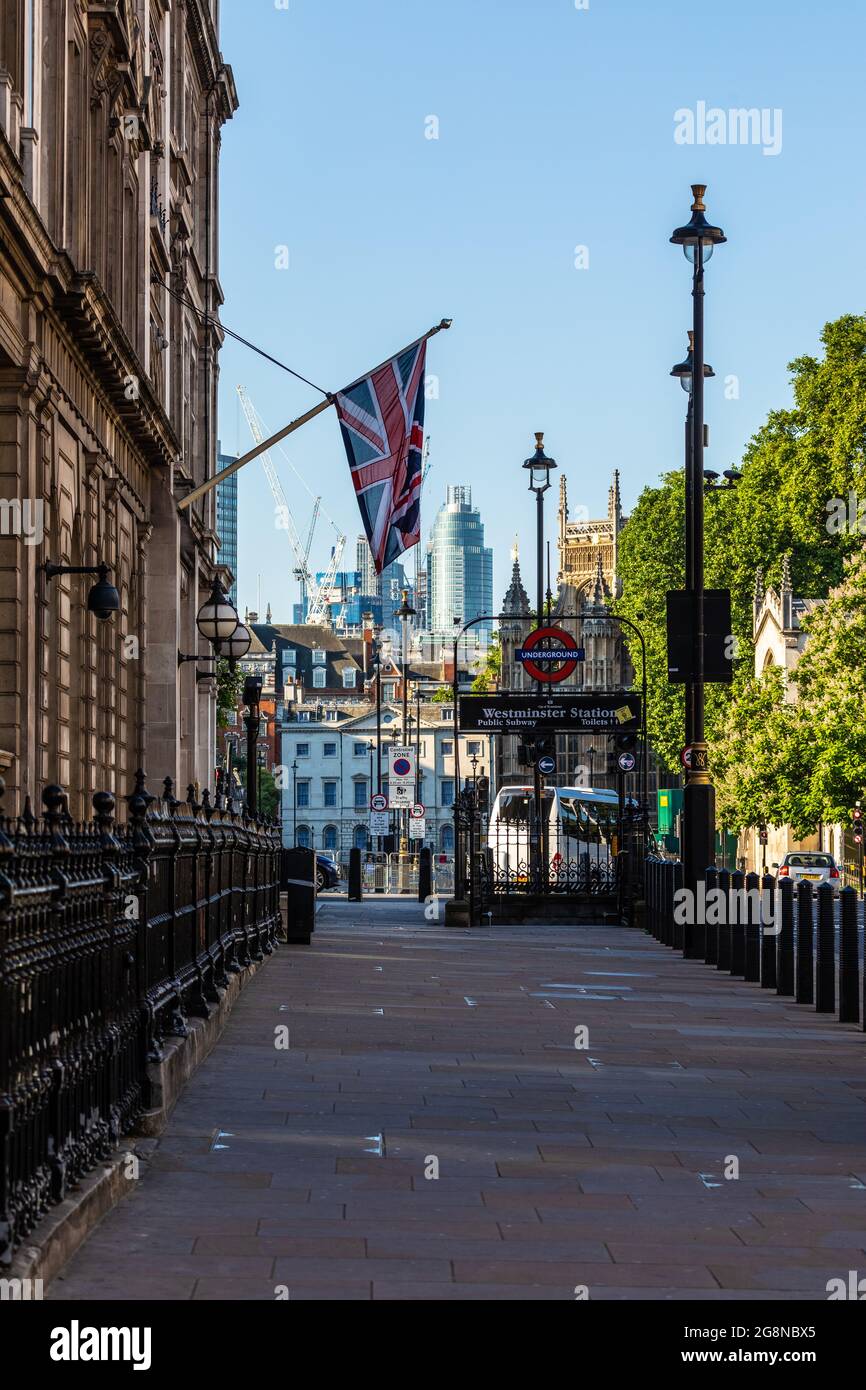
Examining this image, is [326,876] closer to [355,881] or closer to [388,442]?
[355,881]

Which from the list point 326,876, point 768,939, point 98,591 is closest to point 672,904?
point 768,939

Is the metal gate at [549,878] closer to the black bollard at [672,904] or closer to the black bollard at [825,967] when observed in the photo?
the black bollard at [672,904]

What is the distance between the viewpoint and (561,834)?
37.8 meters

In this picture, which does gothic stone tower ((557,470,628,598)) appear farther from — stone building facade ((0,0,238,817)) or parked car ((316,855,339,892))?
stone building facade ((0,0,238,817))

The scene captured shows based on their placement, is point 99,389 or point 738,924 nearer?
point 738,924

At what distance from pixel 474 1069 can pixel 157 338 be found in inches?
911

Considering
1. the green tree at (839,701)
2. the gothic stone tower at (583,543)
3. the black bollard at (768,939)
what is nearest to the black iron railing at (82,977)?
the black bollard at (768,939)

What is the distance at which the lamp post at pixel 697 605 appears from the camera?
24.6 metres

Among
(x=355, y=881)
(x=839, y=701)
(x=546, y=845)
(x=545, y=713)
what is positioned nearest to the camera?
(x=545, y=713)

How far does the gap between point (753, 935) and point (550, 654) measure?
1560 cm

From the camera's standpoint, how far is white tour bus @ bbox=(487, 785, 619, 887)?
3625 cm

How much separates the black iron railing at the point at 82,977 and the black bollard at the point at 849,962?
5.42 m

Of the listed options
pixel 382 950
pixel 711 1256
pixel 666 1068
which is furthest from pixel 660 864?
pixel 711 1256
